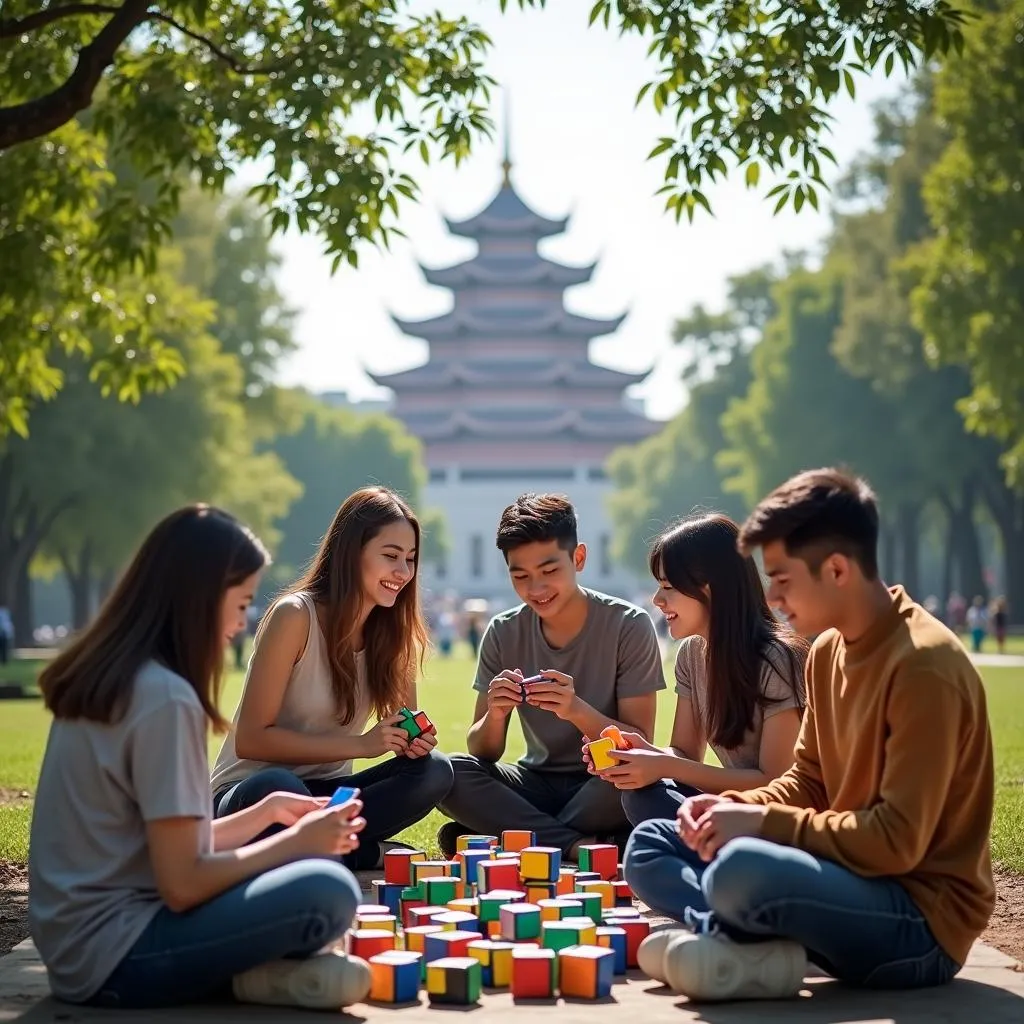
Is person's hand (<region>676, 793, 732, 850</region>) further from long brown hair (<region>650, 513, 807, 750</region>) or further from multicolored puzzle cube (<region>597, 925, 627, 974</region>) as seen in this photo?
long brown hair (<region>650, 513, 807, 750</region>)

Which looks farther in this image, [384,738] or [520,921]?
[384,738]

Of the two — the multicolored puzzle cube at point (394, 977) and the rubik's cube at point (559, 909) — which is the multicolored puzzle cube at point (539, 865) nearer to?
the rubik's cube at point (559, 909)

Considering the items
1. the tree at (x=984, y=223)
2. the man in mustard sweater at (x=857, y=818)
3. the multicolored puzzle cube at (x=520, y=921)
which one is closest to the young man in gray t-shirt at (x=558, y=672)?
the multicolored puzzle cube at (x=520, y=921)

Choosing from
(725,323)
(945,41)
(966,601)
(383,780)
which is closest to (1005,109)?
(945,41)

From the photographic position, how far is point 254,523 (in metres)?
37.7

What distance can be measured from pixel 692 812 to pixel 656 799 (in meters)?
0.99

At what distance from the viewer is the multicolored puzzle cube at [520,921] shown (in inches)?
177

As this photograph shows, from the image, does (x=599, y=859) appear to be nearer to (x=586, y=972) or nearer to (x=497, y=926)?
(x=497, y=926)

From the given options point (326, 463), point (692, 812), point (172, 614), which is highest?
point (326, 463)

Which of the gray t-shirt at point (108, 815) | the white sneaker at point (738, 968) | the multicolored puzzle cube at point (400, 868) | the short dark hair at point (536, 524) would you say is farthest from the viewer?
the short dark hair at point (536, 524)

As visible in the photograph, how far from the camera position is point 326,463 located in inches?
2566

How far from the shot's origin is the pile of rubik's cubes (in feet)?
13.6

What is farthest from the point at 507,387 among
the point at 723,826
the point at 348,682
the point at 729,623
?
the point at 723,826

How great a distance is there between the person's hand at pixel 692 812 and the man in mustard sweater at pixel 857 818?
1 centimetres
